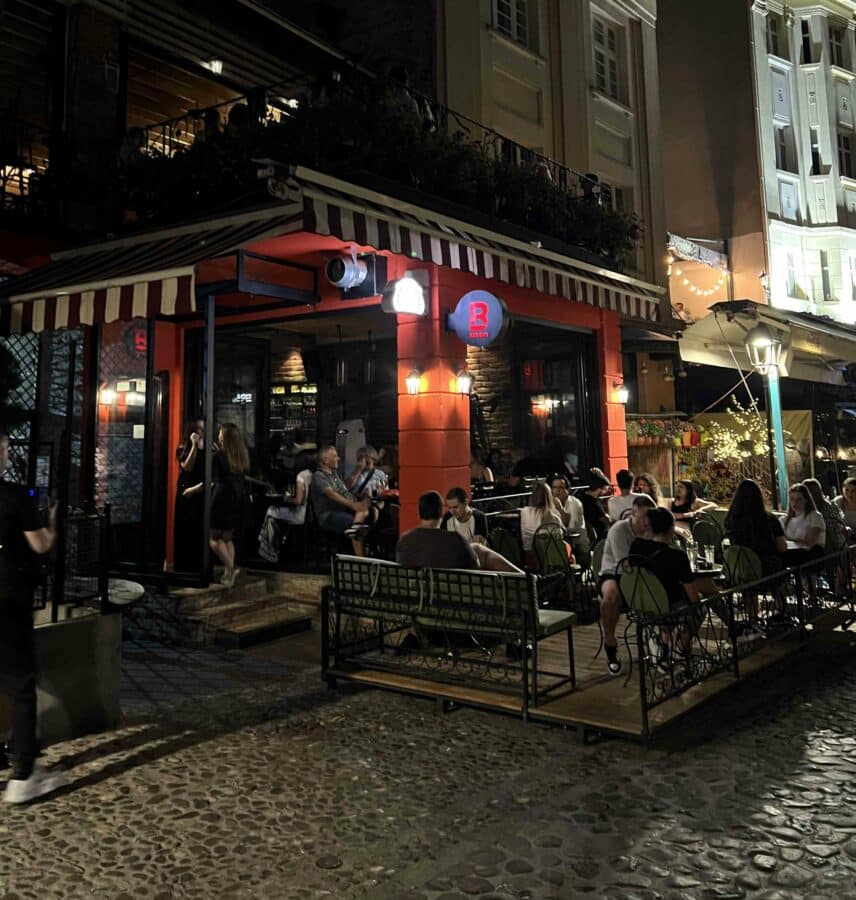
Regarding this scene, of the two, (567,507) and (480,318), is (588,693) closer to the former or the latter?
(567,507)

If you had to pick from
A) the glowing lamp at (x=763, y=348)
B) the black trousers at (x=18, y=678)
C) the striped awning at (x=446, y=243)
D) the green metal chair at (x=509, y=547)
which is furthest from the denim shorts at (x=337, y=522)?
the glowing lamp at (x=763, y=348)

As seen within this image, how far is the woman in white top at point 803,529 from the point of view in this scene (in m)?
7.54

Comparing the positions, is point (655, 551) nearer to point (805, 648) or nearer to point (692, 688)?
point (692, 688)

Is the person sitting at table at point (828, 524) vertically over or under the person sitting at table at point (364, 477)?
under

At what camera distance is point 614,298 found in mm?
10812

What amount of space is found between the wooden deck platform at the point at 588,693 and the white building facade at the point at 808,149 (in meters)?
19.4

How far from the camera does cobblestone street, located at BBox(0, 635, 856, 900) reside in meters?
3.26

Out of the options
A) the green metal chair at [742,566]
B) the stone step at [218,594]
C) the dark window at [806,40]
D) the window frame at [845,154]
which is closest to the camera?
the green metal chair at [742,566]

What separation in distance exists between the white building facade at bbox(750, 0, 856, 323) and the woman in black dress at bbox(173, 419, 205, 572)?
64.0ft

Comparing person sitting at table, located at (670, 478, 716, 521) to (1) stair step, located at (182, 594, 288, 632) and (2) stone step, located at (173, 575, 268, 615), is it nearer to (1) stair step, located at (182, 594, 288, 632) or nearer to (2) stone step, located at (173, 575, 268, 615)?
(1) stair step, located at (182, 594, 288, 632)

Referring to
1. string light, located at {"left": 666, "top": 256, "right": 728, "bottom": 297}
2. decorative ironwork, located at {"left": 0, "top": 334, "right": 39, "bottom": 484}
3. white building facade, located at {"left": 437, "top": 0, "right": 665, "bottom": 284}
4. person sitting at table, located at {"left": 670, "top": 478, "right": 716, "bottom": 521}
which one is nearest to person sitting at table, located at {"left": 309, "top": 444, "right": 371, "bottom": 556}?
decorative ironwork, located at {"left": 0, "top": 334, "right": 39, "bottom": 484}

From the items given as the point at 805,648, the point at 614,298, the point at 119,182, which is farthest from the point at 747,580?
the point at 119,182

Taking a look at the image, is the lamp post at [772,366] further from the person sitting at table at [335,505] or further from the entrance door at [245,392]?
the entrance door at [245,392]

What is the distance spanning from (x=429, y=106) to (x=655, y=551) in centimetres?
724
